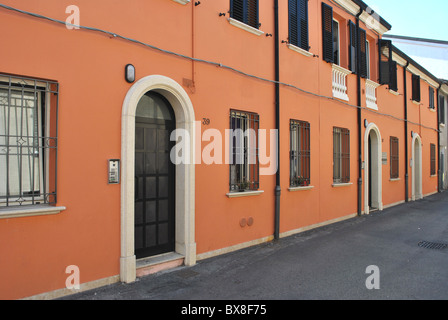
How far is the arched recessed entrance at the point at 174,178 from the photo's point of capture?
469 centimetres

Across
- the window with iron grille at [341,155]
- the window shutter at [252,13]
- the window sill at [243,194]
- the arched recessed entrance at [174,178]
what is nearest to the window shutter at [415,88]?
the window with iron grille at [341,155]

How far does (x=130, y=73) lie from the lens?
15.7 feet

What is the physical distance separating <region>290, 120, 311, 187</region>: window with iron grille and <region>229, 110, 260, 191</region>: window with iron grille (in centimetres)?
151

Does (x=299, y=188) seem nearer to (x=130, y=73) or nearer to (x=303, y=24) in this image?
(x=303, y=24)

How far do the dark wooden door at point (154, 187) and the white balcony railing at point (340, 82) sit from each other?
612 centimetres

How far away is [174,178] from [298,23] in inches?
211

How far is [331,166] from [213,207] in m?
4.84

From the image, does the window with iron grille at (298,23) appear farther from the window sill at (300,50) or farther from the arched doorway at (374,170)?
the arched doorway at (374,170)

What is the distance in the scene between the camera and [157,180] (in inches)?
218

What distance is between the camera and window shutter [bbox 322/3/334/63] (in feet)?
30.2

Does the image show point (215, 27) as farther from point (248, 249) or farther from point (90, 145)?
point (248, 249)

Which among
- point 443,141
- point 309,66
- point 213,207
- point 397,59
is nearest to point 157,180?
point 213,207

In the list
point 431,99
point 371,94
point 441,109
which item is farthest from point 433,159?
point 371,94
